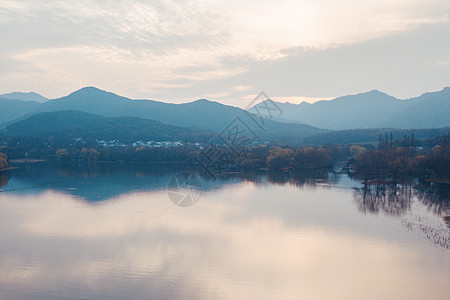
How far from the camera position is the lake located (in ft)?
27.3

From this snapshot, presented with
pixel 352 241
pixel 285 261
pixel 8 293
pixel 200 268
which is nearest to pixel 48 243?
pixel 8 293

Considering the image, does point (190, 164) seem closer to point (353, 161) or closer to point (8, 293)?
point (353, 161)

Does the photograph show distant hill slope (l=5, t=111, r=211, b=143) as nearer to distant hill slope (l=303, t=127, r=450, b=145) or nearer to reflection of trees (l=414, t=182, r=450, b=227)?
distant hill slope (l=303, t=127, r=450, b=145)

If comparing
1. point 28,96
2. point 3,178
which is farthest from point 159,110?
point 28,96

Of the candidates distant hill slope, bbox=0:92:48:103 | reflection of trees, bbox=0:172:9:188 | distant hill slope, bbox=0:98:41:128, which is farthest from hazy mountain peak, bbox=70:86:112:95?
reflection of trees, bbox=0:172:9:188

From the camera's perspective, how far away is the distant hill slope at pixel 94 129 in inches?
2425

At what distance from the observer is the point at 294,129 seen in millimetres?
89812

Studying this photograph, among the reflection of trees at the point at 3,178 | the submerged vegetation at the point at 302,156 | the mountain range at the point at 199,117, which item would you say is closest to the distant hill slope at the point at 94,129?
the mountain range at the point at 199,117

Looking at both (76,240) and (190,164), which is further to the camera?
(190,164)

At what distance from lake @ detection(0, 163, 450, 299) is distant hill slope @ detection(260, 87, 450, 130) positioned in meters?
86.8

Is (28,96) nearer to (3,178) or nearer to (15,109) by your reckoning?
(15,109)

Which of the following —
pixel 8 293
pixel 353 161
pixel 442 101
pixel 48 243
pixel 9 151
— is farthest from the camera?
pixel 442 101

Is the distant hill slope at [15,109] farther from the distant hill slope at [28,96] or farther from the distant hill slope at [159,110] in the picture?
the distant hill slope at [28,96]

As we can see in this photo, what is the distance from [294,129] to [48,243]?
82.0 m
